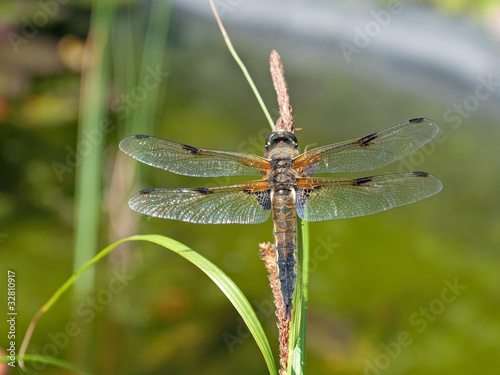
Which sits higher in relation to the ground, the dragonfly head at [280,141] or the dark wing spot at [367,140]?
the dark wing spot at [367,140]

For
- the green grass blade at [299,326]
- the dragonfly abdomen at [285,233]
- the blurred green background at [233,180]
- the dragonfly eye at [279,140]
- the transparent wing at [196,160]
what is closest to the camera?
the green grass blade at [299,326]

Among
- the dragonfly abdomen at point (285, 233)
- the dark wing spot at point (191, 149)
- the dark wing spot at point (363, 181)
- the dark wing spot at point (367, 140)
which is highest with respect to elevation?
the dark wing spot at point (367, 140)

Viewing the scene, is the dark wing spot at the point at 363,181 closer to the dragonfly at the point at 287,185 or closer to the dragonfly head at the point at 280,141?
the dragonfly at the point at 287,185

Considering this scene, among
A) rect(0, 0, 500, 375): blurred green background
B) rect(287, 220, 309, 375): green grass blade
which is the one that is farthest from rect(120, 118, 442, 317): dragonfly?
rect(0, 0, 500, 375): blurred green background

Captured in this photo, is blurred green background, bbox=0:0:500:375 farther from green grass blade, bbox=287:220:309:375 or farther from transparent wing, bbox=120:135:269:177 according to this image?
green grass blade, bbox=287:220:309:375

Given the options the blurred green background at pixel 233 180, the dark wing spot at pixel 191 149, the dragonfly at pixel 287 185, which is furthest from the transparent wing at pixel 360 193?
the blurred green background at pixel 233 180

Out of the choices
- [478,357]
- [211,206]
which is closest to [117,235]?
[211,206]

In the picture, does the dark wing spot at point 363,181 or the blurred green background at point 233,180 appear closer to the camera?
the dark wing spot at point 363,181

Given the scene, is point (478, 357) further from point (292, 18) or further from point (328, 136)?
point (292, 18)
